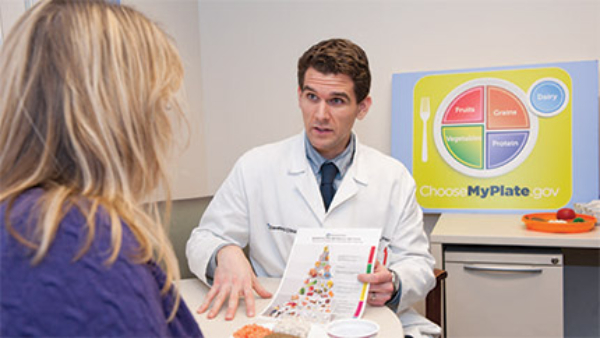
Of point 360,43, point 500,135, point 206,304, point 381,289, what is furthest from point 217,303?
point 360,43

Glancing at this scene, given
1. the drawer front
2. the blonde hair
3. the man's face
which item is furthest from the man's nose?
the blonde hair

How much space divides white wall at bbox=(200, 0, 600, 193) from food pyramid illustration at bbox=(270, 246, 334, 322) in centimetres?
158

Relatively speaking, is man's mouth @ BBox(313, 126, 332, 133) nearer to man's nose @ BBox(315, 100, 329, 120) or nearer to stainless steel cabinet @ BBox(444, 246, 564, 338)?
man's nose @ BBox(315, 100, 329, 120)

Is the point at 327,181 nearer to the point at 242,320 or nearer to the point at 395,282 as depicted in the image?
the point at 395,282

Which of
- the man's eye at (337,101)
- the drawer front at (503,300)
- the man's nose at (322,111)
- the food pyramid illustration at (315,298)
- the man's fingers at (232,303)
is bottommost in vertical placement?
the drawer front at (503,300)

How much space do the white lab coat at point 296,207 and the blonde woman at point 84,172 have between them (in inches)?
39.7

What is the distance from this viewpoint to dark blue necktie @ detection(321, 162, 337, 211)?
5.78ft

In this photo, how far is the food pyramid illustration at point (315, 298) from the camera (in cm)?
119

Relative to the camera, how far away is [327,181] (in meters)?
1.78

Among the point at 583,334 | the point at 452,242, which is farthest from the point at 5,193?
the point at 583,334

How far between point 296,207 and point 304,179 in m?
0.10

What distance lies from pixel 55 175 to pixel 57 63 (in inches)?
5.2

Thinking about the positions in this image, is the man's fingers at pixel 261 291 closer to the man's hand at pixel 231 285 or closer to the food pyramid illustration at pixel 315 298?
the man's hand at pixel 231 285

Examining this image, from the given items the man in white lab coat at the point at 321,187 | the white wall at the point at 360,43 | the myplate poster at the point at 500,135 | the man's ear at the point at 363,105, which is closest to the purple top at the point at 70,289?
the man in white lab coat at the point at 321,187
